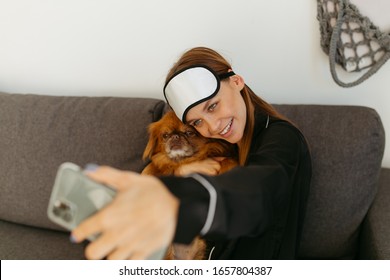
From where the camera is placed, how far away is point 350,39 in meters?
1.22

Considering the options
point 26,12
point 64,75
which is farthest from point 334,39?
point 26,12

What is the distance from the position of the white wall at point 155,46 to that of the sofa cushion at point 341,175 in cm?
24

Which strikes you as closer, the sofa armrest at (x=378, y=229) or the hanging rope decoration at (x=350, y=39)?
the sofa armrest at (x=378, y=229)

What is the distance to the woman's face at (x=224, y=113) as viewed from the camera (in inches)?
37.7

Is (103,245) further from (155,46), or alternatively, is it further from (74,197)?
(155,46)

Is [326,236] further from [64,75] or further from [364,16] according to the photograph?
[64,75]

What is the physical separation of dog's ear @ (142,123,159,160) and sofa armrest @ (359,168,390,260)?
778 mm

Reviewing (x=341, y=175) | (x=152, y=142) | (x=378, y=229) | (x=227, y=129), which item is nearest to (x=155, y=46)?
(x=152, y=142)

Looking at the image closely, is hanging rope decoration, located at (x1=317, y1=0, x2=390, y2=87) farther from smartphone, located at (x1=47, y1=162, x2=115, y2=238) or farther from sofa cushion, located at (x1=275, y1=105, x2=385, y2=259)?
smartphone, located at (x1=47, y1=162, x2=115, y2=238)

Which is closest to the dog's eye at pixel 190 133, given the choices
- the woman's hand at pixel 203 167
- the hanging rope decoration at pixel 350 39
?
the woman's hand at pixel 203 167

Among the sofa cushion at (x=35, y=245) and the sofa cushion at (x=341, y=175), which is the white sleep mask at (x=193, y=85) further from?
the sofa cushion at (x=35, y=245)

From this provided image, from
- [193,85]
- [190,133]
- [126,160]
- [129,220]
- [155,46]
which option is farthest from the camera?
[155,46]

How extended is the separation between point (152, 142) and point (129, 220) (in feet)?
2.72

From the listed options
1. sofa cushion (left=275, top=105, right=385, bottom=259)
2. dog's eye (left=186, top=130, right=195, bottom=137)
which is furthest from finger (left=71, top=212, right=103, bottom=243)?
sofa cushion (left=275, top=105, right=385, bottom=259)
